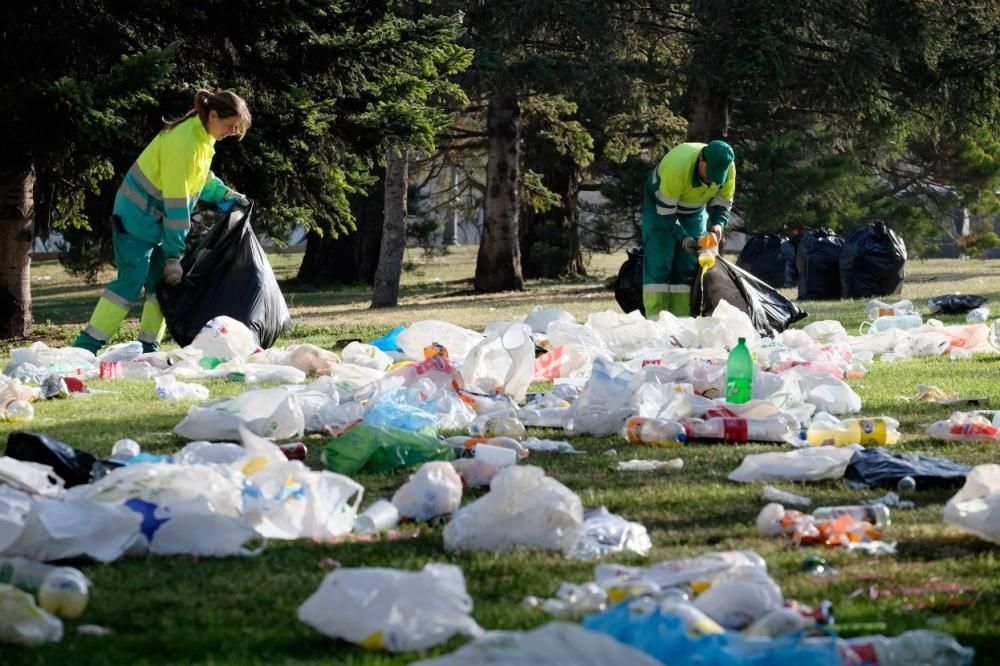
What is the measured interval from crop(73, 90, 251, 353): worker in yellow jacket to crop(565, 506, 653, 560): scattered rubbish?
514cm

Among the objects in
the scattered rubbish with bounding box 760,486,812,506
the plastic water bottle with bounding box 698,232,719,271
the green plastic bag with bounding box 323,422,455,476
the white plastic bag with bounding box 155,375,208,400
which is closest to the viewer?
the scattered rubbish with bounding box 760,486,812,506

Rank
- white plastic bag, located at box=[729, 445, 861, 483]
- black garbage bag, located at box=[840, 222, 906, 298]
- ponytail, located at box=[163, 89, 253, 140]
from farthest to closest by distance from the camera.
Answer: black garbage bag, located at box=[840, 222, 906, 298], ponytail, located at box=[163, 89, 253, 140], white plastic bag, located at box=[729, 445, 861, 483]

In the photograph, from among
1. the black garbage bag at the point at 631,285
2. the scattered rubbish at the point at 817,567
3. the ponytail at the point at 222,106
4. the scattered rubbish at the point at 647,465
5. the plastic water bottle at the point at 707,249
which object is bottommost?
the scattered rubbish at the point at 647,465

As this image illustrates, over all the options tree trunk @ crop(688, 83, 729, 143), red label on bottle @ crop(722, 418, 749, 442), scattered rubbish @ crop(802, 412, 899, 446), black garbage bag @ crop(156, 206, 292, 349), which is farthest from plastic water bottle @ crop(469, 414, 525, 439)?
tree trunk @ crop(688, 83, 729, 143)

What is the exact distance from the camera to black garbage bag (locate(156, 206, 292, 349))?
9.00m

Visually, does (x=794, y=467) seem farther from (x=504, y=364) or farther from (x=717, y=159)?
(x=717, y=159)

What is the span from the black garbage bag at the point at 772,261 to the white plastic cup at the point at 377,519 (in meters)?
16.0

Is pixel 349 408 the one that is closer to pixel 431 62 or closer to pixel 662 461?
pixel 662 461

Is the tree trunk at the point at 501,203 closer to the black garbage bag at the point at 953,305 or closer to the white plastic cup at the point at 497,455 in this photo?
the black garbage bag at the point at 953,305

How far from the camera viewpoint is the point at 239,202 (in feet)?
30.1

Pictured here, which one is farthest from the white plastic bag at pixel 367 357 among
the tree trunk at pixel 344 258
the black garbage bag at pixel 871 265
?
the tree trunk at pixel 344 258

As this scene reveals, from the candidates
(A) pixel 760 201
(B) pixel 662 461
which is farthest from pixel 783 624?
(A) pixel 760 201

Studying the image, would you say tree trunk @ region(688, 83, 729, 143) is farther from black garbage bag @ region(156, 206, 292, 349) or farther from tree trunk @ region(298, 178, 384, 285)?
black garbage bag @ region(156, 206, 292, 349)

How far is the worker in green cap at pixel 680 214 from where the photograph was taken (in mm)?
10164
